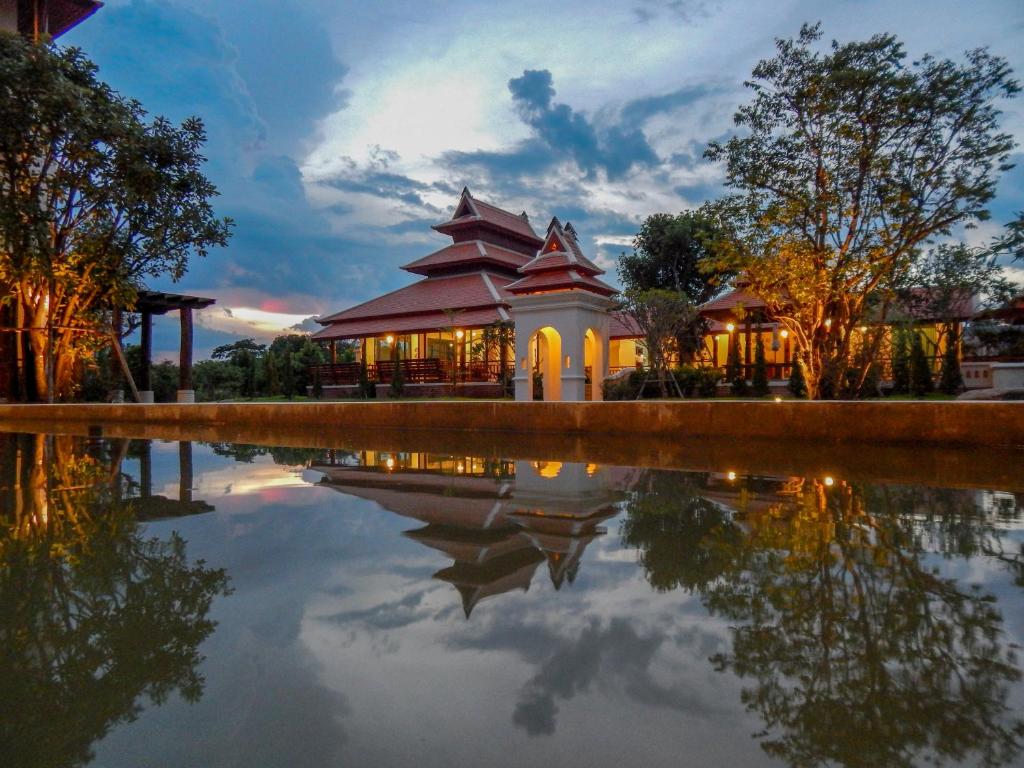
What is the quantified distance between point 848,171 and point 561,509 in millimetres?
10284

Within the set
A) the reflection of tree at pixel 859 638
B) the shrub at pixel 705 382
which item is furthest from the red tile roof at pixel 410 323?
the reflection of tree at pixel 859 638

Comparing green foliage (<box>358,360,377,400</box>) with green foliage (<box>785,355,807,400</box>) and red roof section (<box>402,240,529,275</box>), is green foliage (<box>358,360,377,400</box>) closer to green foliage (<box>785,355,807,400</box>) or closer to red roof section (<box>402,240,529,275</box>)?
red roof section (<box>402,240,529,275</box>)

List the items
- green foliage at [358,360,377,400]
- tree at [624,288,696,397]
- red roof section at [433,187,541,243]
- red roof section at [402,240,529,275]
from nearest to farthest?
tree at [624,288,696,397]
green foliage at [358,360,377,400]
red roof section at [402,240,529,275]
red roof section at [433,187,541,243]

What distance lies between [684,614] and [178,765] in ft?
4.06

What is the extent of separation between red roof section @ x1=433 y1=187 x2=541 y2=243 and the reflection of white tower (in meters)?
24.2

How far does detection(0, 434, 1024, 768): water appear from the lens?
1138 mm

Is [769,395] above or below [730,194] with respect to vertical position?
below

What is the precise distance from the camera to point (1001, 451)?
5281 mm

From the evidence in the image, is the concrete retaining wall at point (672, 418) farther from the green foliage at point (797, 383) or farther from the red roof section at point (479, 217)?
the red roof section at point (479, 217)

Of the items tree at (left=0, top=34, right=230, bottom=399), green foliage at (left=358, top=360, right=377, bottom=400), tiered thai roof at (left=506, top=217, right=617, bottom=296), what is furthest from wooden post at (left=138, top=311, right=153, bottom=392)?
tiered thai roof at (left=506, top=217, right=617, bottom=296)

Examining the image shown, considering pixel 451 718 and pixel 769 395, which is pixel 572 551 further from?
pixel 769 395

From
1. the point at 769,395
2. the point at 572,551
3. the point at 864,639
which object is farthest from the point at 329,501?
the point at 769,395

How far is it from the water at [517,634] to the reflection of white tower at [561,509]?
0.03m

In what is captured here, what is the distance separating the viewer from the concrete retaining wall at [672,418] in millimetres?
5449
